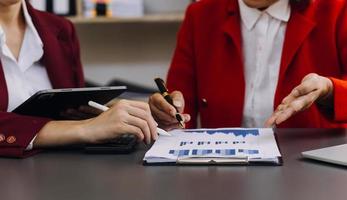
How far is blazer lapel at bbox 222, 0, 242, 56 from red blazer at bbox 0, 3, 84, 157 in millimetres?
449

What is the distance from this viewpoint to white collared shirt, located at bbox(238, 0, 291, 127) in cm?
147

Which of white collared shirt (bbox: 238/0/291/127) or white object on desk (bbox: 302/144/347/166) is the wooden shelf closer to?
white collared shirt (bbox: 238/0/291/127)

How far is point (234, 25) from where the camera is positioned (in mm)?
1535

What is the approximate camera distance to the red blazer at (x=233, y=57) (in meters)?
1.44

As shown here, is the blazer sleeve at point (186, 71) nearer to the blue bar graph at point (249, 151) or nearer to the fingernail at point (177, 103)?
the fingernail at point (177, 103)

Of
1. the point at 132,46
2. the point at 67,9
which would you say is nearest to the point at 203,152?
the point at 67,9

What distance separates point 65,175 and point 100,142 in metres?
0.18

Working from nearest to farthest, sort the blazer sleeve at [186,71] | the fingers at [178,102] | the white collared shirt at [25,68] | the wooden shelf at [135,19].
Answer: the fingers at [178,102] < the white collared shirt at [25,68] < the blazer sleeve at [186,71] < the wooden shelf at [135,19]

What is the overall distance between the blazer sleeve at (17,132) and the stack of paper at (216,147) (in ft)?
0.79

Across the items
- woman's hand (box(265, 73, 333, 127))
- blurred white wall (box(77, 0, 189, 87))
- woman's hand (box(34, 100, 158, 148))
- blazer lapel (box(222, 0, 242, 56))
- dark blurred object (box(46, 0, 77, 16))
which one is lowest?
blurred white wall (box(77, 0, 189, 87))

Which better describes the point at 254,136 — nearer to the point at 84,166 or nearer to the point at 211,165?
the point at 211,165

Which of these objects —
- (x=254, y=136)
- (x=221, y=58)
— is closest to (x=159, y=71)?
(x=221, y=58)

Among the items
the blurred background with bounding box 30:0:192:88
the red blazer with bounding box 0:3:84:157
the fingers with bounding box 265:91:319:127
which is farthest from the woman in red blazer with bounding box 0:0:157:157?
the blurred background with bounding box 30:0:192:88

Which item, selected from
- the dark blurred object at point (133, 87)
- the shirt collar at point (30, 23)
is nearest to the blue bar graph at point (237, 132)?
the shirt collar at point (30, 23)
